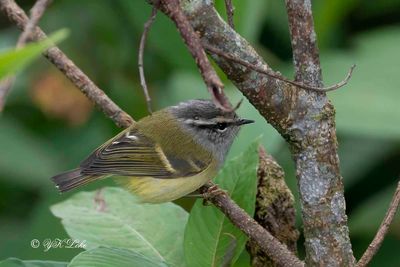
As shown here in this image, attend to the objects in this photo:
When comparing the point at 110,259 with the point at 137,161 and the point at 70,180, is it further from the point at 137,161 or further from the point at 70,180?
the point at 137,161

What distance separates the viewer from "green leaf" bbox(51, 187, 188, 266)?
248 cm

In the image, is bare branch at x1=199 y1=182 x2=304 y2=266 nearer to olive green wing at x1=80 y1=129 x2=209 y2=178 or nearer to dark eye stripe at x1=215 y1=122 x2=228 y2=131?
olive green wing at x1=80 y1=129 x2=209 y2=178

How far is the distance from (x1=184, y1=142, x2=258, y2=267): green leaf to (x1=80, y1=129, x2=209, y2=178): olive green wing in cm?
76

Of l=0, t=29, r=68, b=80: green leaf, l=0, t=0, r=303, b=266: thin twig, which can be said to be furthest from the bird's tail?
l=0, t=29, r=68, b=80: green leaf

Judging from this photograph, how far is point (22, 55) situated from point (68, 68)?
1044 millimetres

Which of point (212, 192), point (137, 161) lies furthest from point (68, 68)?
point (137, 161)

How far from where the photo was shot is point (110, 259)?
211cm

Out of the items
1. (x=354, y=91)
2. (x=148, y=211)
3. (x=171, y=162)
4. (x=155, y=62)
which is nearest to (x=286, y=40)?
(x=155, y=62)

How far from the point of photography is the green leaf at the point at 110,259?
2.05 m

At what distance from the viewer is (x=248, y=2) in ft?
12.9

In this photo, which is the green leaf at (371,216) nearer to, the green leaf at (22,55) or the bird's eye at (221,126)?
the bird's eye at (221,126)

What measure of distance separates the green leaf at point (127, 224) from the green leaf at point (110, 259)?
0.92ft

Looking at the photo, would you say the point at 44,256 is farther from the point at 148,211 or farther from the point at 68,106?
the point at 68,106

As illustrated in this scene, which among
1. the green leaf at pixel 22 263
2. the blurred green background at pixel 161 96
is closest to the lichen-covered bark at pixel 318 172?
the green leaf at pixel 22 263
